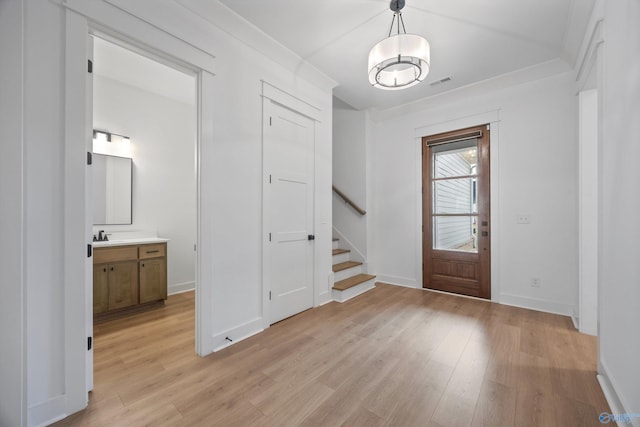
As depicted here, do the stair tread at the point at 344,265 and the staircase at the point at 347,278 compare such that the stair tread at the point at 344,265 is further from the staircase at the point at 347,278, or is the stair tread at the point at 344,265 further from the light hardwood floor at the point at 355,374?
the light hardwood floor at the point at 355,374

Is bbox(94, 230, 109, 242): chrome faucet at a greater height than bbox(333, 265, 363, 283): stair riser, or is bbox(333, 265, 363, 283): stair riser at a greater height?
bbox(94, 230, 109, 242): chrome faucet

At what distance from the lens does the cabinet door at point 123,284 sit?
2.87 m

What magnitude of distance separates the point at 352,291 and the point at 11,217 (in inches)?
132

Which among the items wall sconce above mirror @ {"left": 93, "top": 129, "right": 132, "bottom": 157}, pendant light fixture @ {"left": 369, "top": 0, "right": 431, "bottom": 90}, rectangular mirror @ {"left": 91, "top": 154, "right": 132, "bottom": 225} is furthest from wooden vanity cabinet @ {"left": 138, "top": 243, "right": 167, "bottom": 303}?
pendant light fixture @ {"left": 369, "top": 0, "right": 431, "bottom": 90}

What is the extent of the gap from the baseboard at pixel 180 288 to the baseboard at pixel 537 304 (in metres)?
4.48

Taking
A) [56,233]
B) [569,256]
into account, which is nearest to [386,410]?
[56,233]

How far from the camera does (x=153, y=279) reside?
10.5ft

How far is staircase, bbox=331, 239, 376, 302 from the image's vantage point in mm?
3508

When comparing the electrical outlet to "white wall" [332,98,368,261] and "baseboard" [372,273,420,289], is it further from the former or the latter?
"white wall" [332,98,368,261]

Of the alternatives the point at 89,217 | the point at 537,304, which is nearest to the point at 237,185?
the point at 89,217

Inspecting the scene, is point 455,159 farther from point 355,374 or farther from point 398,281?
point 355,374

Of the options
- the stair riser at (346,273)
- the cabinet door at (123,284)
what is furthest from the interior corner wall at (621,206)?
the cabinet door at (123,284)

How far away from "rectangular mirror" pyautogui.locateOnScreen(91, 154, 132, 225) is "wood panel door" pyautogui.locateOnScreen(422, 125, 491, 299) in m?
4.38

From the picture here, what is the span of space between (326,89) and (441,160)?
207 centimetres
